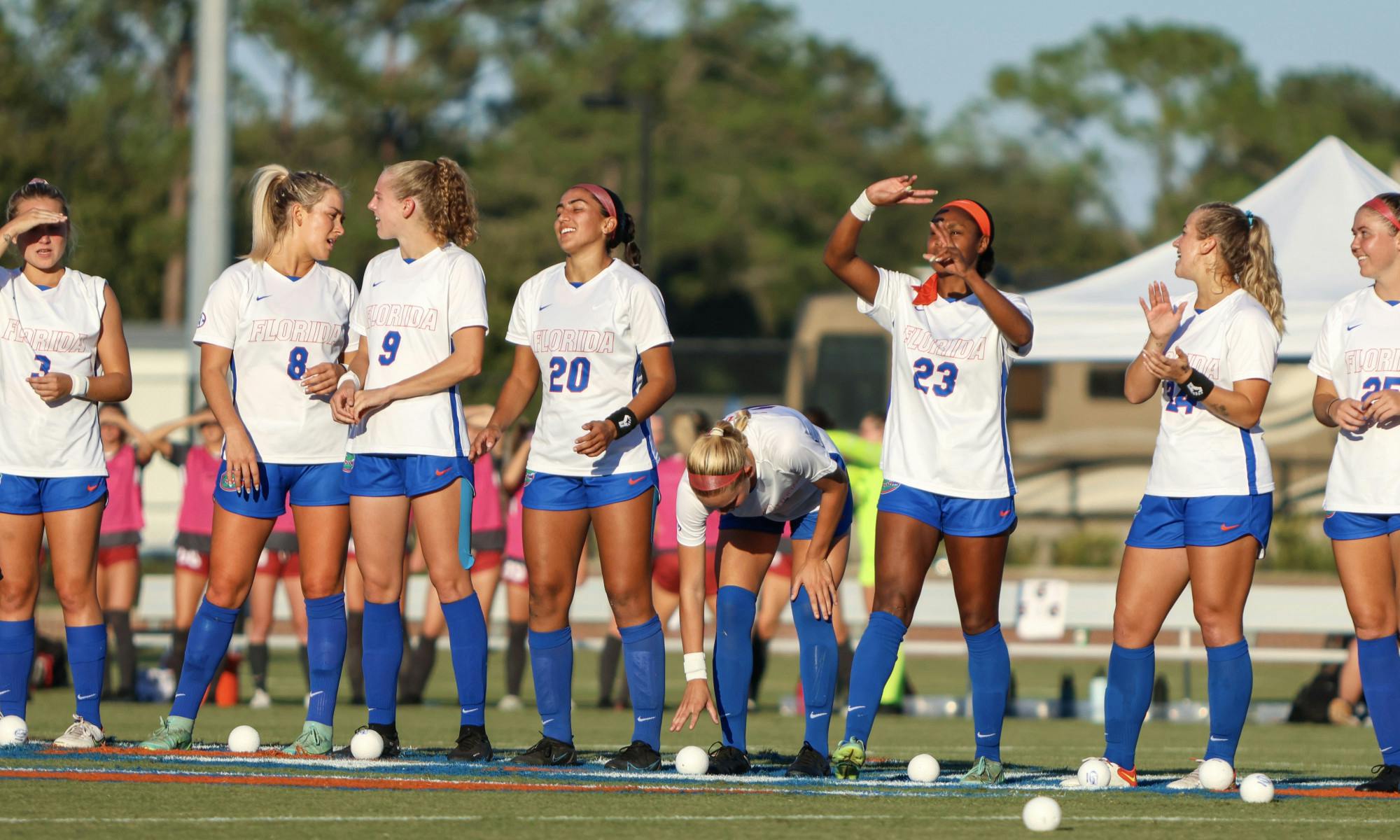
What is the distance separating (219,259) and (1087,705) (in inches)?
385

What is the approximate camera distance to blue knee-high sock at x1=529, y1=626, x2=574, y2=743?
7.46m

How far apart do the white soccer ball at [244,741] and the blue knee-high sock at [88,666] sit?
579 mm

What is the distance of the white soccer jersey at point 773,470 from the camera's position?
725 centimetres

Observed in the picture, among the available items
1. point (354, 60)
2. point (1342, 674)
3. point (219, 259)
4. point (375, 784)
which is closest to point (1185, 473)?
point (375, 784)

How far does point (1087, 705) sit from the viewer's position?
13250mm

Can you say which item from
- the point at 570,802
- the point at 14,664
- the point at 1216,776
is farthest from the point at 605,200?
the point at 1216,776

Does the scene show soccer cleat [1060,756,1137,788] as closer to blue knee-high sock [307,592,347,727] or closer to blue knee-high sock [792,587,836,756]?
blue knee-high sock [792,587,836,756]

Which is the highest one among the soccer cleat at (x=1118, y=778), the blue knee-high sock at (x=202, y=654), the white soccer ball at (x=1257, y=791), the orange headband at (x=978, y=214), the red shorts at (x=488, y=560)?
the orange headband at (x=978, y=214)

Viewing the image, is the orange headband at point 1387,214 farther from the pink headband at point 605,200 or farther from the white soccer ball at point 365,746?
the white soccer ball at point 365,746

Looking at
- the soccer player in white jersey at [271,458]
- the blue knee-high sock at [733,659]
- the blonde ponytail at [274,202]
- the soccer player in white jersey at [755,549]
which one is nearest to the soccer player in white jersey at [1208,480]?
the soccer player in white jersey at [755,549]

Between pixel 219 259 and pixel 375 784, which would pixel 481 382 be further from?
pixel 375 784

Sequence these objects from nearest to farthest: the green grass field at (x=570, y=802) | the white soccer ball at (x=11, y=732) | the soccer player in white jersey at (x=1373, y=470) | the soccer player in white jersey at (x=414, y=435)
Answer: the green grass field at (x=570, y=802), the soccer player in white jersey at (x=1373, y=470), the soccer player in white jersey at (x=414, y=435), the white soccer ball at (x=11, y=732)

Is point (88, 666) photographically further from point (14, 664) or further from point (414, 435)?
point (414, 435)

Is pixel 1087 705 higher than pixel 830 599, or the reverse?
pixel 830 599
